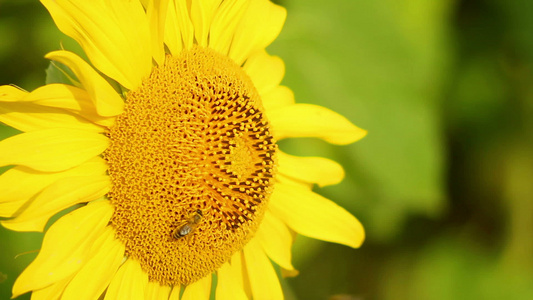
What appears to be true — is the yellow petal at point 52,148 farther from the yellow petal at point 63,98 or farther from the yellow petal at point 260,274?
the yellow petal at point 260,274

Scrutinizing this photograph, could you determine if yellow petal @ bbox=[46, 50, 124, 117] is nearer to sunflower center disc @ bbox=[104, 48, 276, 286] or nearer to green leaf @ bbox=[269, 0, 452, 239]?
sunflower center disc @ bbox=[104, 48, 276, 286]

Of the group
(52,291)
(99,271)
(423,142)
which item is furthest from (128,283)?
(423,142)

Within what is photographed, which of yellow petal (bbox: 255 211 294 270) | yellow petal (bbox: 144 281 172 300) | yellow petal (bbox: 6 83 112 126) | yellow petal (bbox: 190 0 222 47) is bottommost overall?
yellow petal (bbox: 144 281 172 300)

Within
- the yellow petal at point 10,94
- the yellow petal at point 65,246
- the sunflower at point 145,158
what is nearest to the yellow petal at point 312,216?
the sunflower at point 145,158

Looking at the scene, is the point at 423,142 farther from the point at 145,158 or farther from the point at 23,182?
the point at 23,182

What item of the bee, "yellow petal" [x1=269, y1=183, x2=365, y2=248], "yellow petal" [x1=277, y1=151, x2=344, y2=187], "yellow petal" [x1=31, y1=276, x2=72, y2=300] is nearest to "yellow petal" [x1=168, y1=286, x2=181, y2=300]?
the bee

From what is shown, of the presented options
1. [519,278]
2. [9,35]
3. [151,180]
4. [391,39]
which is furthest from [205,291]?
[519,278]

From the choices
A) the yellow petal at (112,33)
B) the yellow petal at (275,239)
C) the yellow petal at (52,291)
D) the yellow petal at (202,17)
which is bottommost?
the yellow petal at (52,291)
